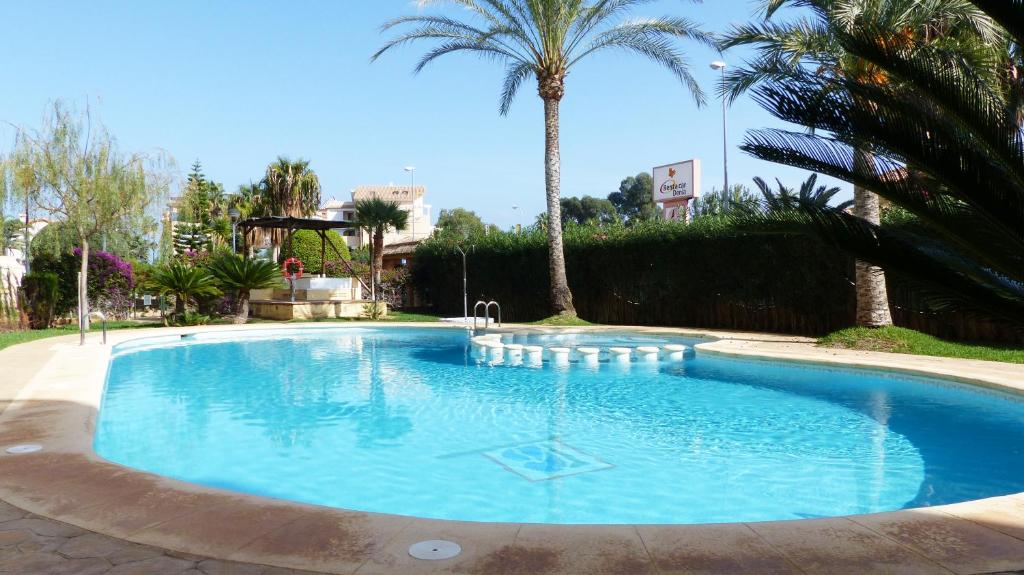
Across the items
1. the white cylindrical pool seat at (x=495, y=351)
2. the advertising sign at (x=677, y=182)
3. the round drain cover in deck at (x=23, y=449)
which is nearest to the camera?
the round drain cover in deck at (x=23, y=449)

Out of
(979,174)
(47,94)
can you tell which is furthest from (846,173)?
(47,94)

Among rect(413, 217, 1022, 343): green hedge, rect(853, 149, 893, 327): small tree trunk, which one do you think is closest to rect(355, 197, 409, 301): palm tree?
rect(413, 217, 1022, 343): green hedge

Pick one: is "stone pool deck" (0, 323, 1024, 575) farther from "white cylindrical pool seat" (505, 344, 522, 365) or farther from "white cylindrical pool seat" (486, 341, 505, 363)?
"white cylindrical pool seat" (486, 341, 505, 363)

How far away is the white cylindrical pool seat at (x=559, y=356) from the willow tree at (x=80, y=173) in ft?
39.6

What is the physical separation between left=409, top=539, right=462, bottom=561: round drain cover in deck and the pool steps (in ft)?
30.5

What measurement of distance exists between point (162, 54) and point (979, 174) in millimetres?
18123

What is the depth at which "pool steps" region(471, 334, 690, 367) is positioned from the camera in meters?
12.8

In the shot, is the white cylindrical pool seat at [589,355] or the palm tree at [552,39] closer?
the white cylindrical pool seat at [589,355]

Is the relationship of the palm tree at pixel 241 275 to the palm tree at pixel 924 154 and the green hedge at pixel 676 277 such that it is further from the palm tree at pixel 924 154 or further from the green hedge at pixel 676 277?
the palm tree at pixel 924 154

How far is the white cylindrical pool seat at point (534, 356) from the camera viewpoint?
41.9 ft

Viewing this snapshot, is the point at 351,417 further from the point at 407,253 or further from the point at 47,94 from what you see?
the point at 407,253

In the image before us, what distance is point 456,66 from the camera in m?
20.1

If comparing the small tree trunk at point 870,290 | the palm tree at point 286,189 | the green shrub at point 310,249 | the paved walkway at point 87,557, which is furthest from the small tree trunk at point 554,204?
the green shrub at point 310,249

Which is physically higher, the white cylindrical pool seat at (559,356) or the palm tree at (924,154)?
the palm tree at (924,154)
